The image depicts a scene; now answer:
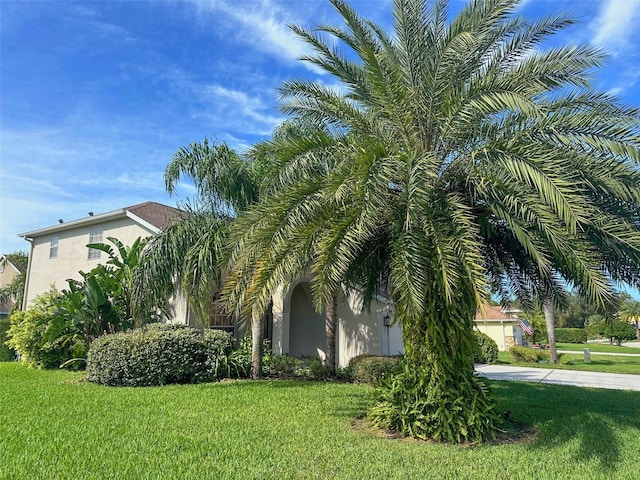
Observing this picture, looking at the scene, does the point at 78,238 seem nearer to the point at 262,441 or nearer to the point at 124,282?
the point at 124,282

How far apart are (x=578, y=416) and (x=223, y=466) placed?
7.79 meters

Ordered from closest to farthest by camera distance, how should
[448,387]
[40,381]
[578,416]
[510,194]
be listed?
[510,194], [448,387], [578,416], [40,381]

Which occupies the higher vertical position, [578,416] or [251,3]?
[251,3]

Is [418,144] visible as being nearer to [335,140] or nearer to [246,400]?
[335,140]

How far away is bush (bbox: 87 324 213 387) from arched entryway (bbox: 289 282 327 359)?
22.6 feet

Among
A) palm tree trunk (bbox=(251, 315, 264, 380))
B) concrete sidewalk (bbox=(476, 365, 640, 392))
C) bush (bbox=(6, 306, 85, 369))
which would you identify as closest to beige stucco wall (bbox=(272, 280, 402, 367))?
palm tree trunk (bbox=(251, 315, 264, 380))

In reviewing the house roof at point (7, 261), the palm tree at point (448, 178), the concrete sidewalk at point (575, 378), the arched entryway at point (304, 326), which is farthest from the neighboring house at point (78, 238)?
the concrete sidewalk at point (575, 378)

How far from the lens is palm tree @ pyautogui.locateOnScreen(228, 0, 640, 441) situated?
21.5ft

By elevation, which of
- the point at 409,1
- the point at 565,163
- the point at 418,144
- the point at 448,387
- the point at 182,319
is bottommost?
the point at 448,387

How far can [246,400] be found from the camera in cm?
1041

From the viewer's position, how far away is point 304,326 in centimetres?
2048

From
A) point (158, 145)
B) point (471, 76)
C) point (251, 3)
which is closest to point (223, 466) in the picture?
point (471, 76)

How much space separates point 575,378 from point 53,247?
25.4 m

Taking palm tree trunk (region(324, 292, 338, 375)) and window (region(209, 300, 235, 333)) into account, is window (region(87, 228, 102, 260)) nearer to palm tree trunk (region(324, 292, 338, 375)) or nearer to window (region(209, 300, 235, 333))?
window (region(209, 300, 235, 333))
